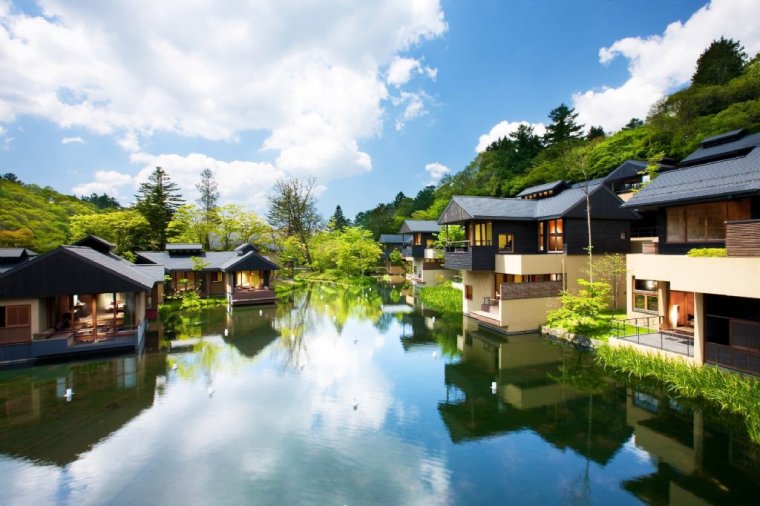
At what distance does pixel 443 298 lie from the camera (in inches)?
1145

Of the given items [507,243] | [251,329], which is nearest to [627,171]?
[507,243]

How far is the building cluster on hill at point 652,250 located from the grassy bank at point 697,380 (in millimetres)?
620

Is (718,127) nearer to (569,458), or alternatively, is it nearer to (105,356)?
(569,458)

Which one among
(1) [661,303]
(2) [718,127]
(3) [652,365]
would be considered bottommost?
(3) [652,365]

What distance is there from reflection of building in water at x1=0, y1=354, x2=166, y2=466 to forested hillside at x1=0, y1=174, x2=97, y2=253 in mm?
25231

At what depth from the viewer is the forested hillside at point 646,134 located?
31.8m

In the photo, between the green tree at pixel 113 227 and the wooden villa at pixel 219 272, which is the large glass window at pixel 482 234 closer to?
the wooden villa at pixel 219 272

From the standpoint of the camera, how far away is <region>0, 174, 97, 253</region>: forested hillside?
30953 millimetres

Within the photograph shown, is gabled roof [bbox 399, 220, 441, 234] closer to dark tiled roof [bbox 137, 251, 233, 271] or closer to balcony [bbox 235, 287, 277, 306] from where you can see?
balcony [bbox 235, 287, 277, 306]

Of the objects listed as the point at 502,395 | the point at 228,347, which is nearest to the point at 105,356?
the point at 228,347

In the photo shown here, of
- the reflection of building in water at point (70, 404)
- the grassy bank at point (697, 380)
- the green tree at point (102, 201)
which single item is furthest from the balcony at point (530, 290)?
the green tree at point (102, 201)

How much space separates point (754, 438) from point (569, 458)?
454 cm

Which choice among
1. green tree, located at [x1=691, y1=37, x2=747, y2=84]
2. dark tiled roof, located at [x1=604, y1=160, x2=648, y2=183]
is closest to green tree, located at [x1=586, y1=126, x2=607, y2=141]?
green tree, located at [x1=691, y1=37, x2=747, y2=84]

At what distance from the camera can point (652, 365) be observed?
12.4m
